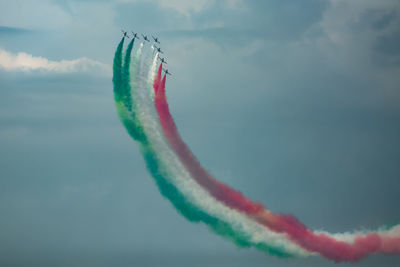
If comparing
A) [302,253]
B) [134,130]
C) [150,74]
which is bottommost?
[302,253]

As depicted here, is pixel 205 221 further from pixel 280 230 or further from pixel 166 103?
pixel 166 103

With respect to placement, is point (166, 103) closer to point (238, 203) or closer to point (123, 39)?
point (123, 39)

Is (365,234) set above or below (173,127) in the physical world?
below

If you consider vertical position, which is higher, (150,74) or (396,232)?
(150,74)

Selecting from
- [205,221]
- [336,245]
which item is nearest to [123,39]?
[205,221]

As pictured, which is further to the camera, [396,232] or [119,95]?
[396,232]

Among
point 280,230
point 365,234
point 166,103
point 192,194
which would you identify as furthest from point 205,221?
point 365,234
